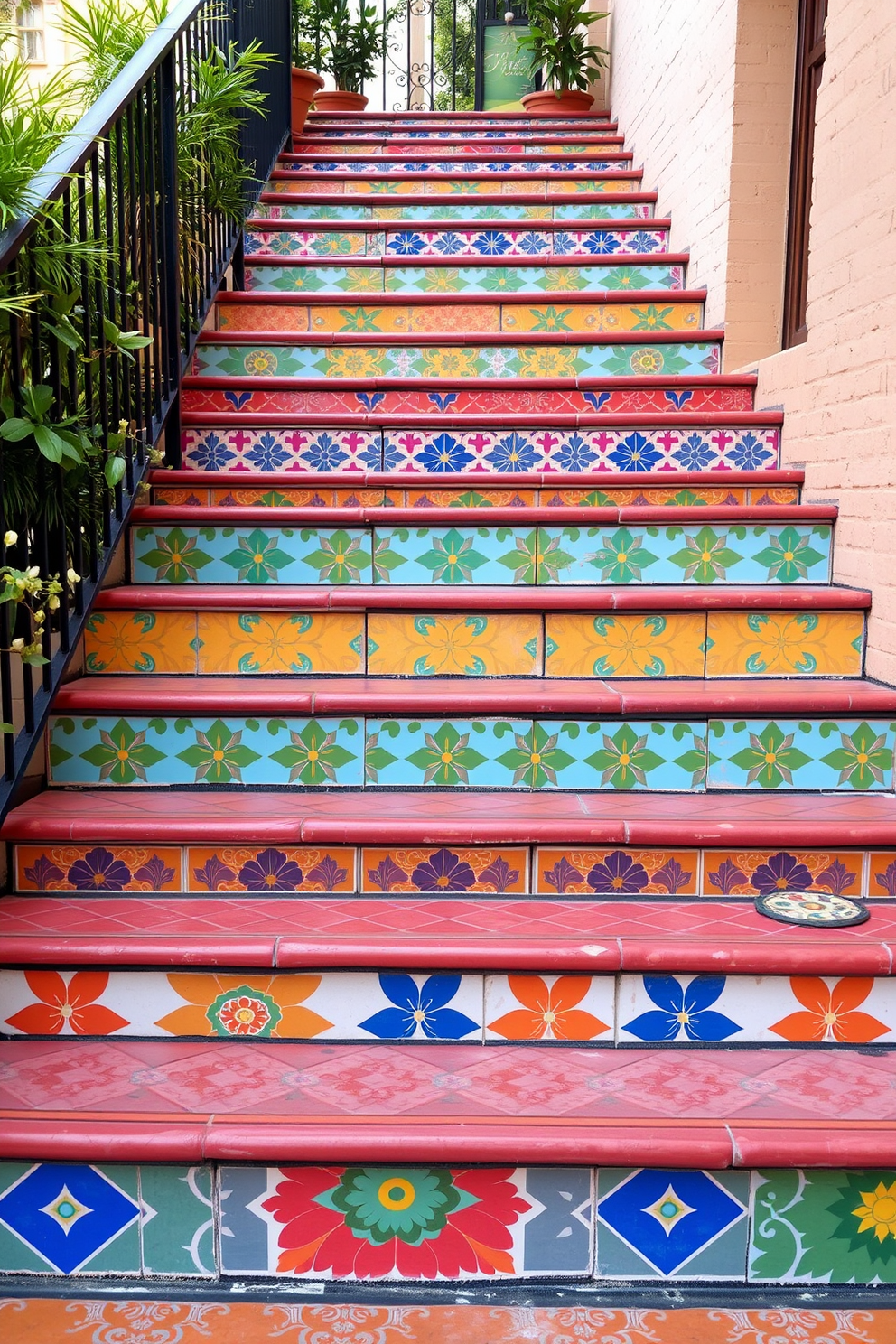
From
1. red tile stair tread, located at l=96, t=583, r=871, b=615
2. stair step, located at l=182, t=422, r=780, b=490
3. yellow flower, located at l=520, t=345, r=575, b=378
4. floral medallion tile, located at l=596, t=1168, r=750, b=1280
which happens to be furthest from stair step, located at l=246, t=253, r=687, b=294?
floral medallion tile, located at l=596, t=1168, r=750, b=1280

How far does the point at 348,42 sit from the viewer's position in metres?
6.81

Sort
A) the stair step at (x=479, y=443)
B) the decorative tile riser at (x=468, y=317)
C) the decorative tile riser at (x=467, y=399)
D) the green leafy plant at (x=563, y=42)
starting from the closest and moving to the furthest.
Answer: the stair step at (x=479, y=443)
the decorative tile riser at (x=467, y=399)
the decorative tile riser at (x=468, y=317)
the green leafy plant at (x=563, y=42)

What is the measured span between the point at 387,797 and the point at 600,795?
1.42 feet

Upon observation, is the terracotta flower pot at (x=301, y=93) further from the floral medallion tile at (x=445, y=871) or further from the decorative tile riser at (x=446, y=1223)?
the decorative tile riser at (x=446, y=1223)

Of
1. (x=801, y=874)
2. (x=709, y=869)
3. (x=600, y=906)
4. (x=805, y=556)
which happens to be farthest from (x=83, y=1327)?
(x=805, y=556)

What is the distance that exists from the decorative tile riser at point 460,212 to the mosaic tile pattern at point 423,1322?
150 inches

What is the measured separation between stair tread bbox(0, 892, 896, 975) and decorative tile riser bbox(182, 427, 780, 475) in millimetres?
1392

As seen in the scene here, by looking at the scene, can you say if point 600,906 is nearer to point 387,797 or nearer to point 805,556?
point 387,797

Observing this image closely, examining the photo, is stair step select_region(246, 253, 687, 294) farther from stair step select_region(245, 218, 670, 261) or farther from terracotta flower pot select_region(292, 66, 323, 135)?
terracotta flower pot select_region(292, 66, 323, 135)

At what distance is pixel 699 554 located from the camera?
255 centimetres

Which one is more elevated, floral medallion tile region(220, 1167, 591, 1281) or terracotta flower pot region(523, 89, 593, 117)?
terracotta flower pot region(523, 89, 593, 117)

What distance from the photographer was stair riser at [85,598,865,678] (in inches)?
93.0

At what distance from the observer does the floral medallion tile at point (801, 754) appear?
2.16m

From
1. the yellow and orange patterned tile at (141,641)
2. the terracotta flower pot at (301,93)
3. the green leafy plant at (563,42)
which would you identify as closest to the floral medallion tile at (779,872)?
the yellow and orange patterned tile at (141,641)
